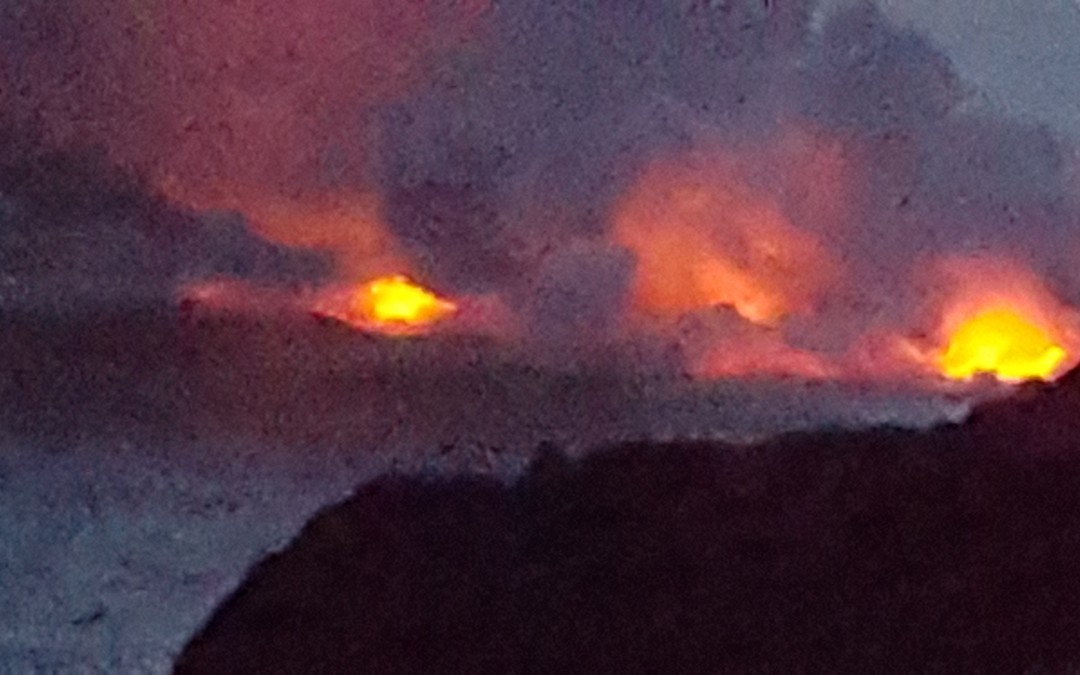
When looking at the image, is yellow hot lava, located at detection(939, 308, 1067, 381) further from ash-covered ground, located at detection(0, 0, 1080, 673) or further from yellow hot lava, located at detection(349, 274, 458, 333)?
yellow hot lava, located at detection(349, 274, 458, 333)

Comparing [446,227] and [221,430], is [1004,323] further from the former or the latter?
[221,430]

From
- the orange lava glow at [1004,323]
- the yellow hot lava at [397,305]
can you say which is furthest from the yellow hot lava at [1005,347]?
the yellow hot lava at [397,305]

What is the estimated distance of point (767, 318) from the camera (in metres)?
1.27

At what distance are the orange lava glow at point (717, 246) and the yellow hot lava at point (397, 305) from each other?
0.40 ft

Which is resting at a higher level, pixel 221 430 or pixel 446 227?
pixel 446 227

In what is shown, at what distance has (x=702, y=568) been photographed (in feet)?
3.89

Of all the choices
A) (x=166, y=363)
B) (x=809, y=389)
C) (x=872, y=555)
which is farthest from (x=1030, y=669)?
(x=166, y=363)

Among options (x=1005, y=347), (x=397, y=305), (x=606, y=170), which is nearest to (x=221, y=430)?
(x=397, y=305)

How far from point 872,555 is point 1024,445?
0.12m

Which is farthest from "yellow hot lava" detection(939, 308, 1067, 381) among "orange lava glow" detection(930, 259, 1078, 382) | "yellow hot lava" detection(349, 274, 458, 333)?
"yellow hot lava" detection(349, 274, 458, 333)

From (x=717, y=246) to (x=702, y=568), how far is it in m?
0.21

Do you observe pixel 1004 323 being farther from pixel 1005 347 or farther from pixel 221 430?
pixel 221 430

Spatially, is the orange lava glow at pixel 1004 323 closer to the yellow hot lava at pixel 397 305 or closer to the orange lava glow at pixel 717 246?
the orange lava glow at pixel 717 246

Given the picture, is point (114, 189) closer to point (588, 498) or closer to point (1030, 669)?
point (588, 498)
